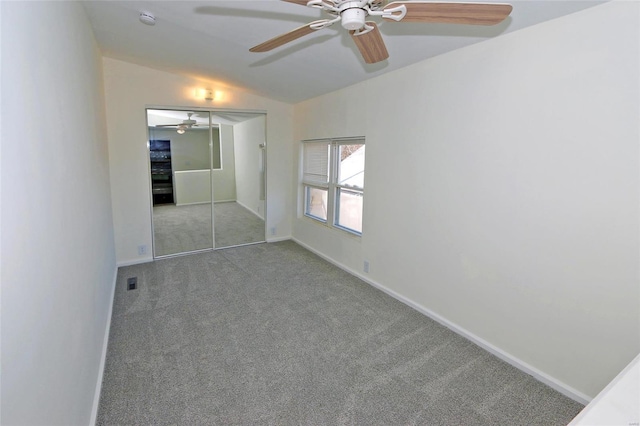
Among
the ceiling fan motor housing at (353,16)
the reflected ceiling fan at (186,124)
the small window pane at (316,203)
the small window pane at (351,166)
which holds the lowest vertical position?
the small window pane at (316,203)

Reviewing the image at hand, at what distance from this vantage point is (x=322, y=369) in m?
2.32

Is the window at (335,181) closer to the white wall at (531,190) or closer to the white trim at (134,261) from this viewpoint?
the white wall at (531,190)

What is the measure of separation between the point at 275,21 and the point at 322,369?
8.51ft

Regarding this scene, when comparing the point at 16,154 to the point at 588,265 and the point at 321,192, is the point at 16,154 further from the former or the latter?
the point at 321,192

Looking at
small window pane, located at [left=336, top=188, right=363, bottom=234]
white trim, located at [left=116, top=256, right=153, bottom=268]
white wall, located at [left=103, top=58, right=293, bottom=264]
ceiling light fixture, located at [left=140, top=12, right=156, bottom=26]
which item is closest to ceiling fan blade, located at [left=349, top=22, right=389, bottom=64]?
ceiling light fixture, located at [left=140, top=12, right=156, bottom=26]

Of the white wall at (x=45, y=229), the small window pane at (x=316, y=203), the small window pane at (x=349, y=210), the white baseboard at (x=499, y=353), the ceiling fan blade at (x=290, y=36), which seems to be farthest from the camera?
the small window pane at (x=316, y=203)

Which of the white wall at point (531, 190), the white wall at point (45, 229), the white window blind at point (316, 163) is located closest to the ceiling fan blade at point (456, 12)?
the white wall at point (531, 190)

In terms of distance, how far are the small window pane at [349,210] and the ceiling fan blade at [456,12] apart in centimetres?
259

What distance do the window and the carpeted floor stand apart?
1.03 m

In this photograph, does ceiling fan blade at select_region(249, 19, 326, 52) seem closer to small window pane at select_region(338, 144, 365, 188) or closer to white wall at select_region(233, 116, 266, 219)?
small window pane at select_region(338, 144, 365, 188)

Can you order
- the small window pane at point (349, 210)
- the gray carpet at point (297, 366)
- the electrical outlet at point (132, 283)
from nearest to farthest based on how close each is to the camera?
the gray carpet at point (297, 366) → the electrical outlet at point (132, 283) → the small window pane at point (349, 210)

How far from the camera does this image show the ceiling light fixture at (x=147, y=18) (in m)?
2.57

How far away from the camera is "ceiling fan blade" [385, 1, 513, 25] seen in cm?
127

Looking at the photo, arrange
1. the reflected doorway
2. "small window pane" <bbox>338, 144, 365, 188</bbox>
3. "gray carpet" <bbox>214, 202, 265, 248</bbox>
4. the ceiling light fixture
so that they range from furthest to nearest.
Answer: "gray carpet" <bbox>214, 202, 265, 248</bbox>, the reflected doorway, "small window pane" <bbox>338, 144, 365, 188</bbox>, the ceiling light fixture
